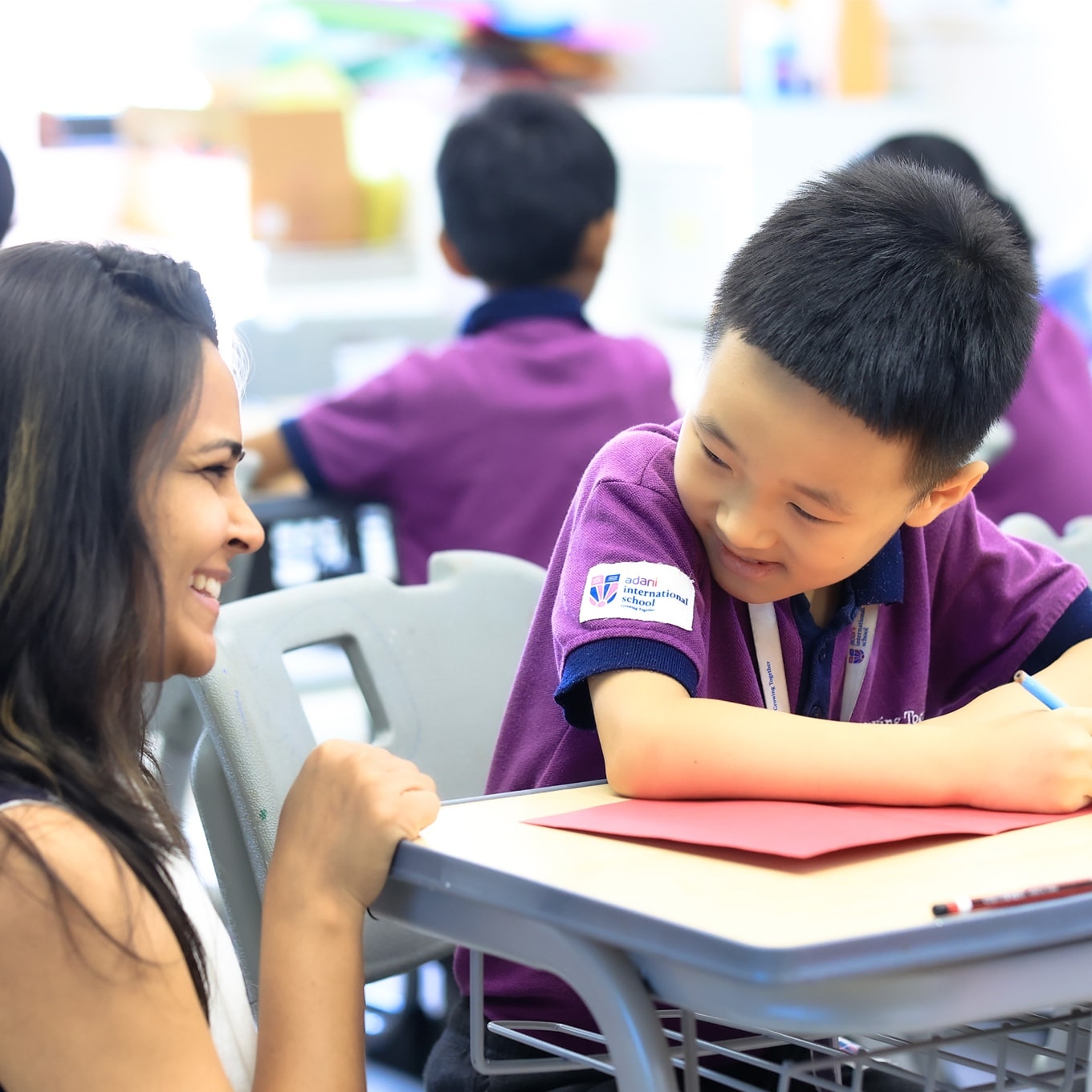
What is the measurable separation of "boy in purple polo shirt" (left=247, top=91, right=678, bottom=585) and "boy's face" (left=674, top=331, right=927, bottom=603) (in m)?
1.03

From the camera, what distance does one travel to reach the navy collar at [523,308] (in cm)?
223

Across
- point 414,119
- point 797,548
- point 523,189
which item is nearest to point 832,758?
point 797,548

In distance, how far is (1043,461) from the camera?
228cm

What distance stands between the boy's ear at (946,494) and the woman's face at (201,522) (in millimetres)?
462

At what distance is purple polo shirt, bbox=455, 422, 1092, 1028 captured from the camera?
1017mm

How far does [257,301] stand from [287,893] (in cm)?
328

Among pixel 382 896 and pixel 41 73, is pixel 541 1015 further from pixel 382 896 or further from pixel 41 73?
pixel 41 73

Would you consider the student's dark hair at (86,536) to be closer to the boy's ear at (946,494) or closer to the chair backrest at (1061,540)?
the boy's ear at (946,494)

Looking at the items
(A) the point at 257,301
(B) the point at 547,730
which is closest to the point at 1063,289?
(A) the point at 257,301

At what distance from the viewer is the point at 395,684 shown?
51.3 inches

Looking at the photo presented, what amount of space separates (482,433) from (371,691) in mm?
841

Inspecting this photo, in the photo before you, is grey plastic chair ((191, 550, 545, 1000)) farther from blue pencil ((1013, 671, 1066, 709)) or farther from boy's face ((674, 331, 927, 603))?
blue pencil ((1013, 671, 1066, 709))

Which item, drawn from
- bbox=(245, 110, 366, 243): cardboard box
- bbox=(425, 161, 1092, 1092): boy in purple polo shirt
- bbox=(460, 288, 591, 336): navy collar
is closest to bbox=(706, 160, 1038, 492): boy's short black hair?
bbox=(425, 161, 1092, 1092): boy in purple polo shirt

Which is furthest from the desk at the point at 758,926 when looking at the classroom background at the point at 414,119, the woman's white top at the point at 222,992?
the classroom background at the point at 414,119
